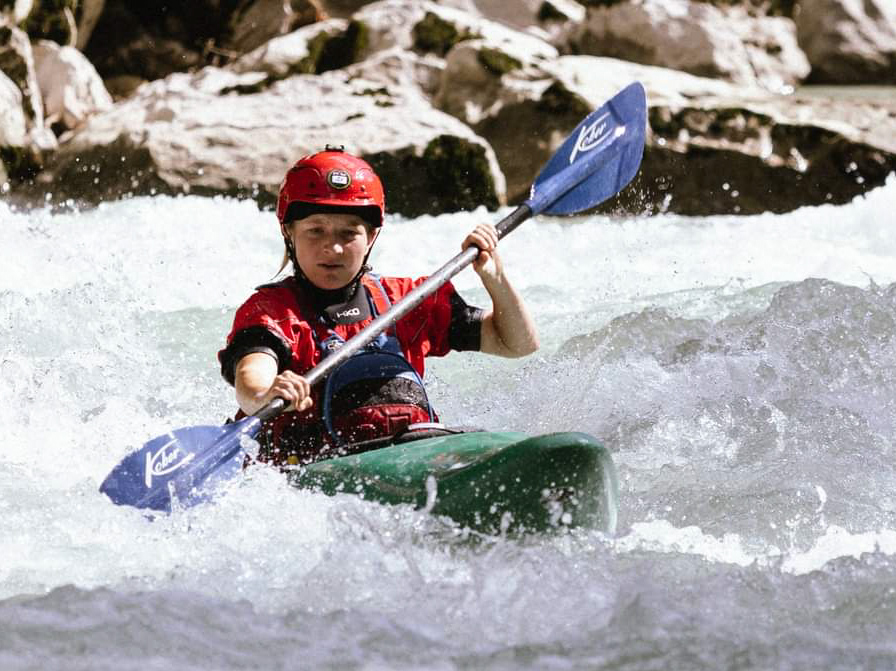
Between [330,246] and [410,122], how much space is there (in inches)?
233

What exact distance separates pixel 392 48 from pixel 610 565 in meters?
8.59

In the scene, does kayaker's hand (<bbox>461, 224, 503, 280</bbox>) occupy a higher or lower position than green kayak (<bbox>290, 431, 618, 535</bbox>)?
higher

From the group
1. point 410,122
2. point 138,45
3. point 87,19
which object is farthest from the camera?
point 138,45

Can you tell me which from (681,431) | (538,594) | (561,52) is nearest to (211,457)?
(538,594)

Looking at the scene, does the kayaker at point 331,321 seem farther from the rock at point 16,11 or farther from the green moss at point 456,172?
the rock at point 16,11

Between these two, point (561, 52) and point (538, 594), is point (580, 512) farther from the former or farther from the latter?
point (561, 52)

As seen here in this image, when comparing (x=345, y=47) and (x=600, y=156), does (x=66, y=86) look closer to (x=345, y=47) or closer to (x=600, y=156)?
(x=345, y=47)

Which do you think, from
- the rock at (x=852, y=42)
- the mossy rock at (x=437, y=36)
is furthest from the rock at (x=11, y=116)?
the rock at (x=852, y=42)

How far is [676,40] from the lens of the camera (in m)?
13.2

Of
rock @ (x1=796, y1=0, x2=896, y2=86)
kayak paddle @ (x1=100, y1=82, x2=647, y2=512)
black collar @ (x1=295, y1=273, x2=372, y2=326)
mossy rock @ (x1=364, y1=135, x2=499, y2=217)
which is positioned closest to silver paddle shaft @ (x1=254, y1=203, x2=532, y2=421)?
kayak paddle @ (x1=100, y1=82, x2=647, y2=512)

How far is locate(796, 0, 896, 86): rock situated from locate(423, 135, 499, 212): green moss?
646 centimetres

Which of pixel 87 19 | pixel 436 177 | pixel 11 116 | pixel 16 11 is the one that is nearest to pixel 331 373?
pixel 436 177

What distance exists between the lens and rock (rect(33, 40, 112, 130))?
37.0ft

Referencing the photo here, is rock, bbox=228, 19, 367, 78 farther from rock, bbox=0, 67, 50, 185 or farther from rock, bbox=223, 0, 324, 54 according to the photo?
rock, bbox=223, 0, 324, 54
